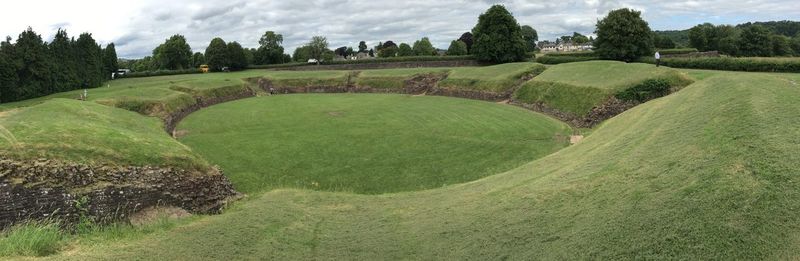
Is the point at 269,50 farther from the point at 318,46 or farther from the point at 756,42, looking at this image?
the point at 756,42

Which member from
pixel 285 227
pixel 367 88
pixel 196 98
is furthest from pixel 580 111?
pixel 196 98

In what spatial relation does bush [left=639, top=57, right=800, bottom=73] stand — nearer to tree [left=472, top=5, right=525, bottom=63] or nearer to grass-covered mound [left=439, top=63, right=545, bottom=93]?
grass-covered mound [left=439, top=63, right=545, bottom=93]

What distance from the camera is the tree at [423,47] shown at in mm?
104312

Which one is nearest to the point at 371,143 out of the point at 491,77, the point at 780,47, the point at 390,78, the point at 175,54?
the point at 491,77

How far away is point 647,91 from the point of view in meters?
26.4

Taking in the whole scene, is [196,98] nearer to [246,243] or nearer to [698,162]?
[246,243]

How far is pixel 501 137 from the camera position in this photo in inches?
894

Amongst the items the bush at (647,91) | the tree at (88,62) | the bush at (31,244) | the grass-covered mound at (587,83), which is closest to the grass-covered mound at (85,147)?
the bush at (31,244)

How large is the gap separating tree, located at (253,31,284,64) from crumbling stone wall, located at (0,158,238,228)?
8109 cm

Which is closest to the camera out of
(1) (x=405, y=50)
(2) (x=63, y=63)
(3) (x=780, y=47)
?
(2) (x=63, y=63)

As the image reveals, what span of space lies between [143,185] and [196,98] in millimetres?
31263

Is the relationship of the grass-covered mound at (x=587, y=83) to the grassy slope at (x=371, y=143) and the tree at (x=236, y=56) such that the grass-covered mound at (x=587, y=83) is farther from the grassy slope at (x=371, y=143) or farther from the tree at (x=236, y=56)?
the tree at (x=236, y=56)

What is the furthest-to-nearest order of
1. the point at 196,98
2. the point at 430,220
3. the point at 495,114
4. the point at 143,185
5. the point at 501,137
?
the point at 196,98 < the point at 495,114 < the point at 501,137 < the point at 143,185 < the point at 430,220

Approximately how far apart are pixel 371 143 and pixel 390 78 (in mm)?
28893
